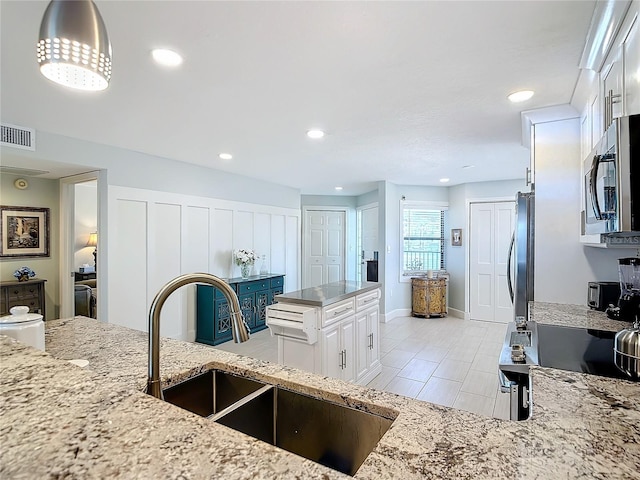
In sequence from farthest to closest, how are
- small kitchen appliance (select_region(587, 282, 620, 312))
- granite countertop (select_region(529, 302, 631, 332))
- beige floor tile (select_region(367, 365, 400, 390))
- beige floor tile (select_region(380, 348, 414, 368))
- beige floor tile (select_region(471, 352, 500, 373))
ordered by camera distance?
1. beige floor tile (select_region(380, 348, 414, 368))
2. beige floor tile (select_region(471, 352, 500, 373))
3. beige floor tile (select_region(367, 365, 400, 390))
4. small kitchen appliance (select_region(587, 282, 620, 312))
5. granite countertop (select_region(529, 302, 631, 332))

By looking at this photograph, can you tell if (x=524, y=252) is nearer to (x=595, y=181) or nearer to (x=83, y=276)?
(x=595, y=181)

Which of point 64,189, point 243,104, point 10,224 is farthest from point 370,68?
point 10,224

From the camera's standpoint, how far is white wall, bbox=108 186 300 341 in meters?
3.92

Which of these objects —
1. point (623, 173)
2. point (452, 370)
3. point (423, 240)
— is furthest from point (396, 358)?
point (623, 173)

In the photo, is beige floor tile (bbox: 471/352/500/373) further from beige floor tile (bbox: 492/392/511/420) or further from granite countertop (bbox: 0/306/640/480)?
granite countertop (bbox: 0/306/640/480)

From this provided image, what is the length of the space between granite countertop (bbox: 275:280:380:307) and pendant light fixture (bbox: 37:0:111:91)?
2.14 metres

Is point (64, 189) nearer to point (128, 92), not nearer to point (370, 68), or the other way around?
point (128, 92)

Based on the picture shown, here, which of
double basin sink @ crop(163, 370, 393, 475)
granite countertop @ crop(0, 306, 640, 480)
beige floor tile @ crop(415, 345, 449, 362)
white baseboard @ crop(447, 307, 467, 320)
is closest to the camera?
granite countertop @ crop(0, 306, 640, 480)

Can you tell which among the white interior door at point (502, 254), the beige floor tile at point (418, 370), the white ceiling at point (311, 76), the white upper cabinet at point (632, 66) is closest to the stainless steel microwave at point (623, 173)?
the white upper cabinet at point (632, 66)

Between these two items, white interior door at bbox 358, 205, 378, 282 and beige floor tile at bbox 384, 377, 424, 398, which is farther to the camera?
white interior door at bbox 358, 205, 378, 282

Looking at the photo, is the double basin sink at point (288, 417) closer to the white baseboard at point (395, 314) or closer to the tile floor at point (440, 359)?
the tile floor at point (440, 359)

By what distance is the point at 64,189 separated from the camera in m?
4.75

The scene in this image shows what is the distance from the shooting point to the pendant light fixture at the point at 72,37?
879 mm

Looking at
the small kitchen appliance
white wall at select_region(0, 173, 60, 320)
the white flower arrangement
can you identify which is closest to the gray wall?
the white flower arrangement
